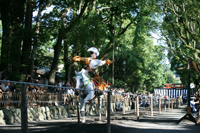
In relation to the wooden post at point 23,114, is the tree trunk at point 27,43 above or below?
above

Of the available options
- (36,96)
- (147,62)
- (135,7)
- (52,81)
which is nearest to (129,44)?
(147,62)

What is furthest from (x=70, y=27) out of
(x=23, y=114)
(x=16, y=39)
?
(x=23, y=114)

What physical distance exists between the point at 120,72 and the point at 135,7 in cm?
2507

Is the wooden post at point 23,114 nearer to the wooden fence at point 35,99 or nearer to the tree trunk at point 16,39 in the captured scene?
the wooden fence at point 35,99

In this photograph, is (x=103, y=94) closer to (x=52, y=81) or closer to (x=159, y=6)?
(x=52, y=81)

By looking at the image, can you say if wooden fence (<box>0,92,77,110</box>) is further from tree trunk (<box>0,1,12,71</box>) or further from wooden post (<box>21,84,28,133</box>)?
tree trunk (<box>0,1,12,71</box>)

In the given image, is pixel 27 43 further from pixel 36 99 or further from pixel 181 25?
pixel 36 99

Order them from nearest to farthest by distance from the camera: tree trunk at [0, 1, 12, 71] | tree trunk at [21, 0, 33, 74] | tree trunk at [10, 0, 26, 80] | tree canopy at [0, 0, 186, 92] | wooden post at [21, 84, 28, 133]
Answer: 1. wooden post at [21, 84, 28, 133]
2. tree trunk at [10, 0, 26, 80]
3. tree trunk at [0, 1, 12, 71]
4. tree canopy at [0, 0, 186, 92]
5. tree trunk at [21, 0, 33, 74]

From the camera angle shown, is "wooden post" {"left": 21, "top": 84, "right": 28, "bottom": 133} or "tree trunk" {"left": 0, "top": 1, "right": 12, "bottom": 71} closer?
"wooden post" {"left": 21, "top": 84, "right": 28, "bottom": 133}

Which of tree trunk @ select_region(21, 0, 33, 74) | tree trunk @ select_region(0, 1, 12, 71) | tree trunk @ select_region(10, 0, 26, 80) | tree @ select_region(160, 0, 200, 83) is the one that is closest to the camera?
tree trunk @ select_region(10, 0, 26, 80)

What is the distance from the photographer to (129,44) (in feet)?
174

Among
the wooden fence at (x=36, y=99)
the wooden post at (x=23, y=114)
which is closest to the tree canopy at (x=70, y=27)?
the wooden fence at (x=36, y=99)

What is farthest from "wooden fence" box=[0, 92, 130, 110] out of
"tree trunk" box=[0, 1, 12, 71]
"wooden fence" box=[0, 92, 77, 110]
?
"tree trunk" box=[0, 1, 12, 71]

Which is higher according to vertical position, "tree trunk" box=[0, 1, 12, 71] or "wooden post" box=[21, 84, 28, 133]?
"tree trunk" box=[0, 1, 12, 71]
